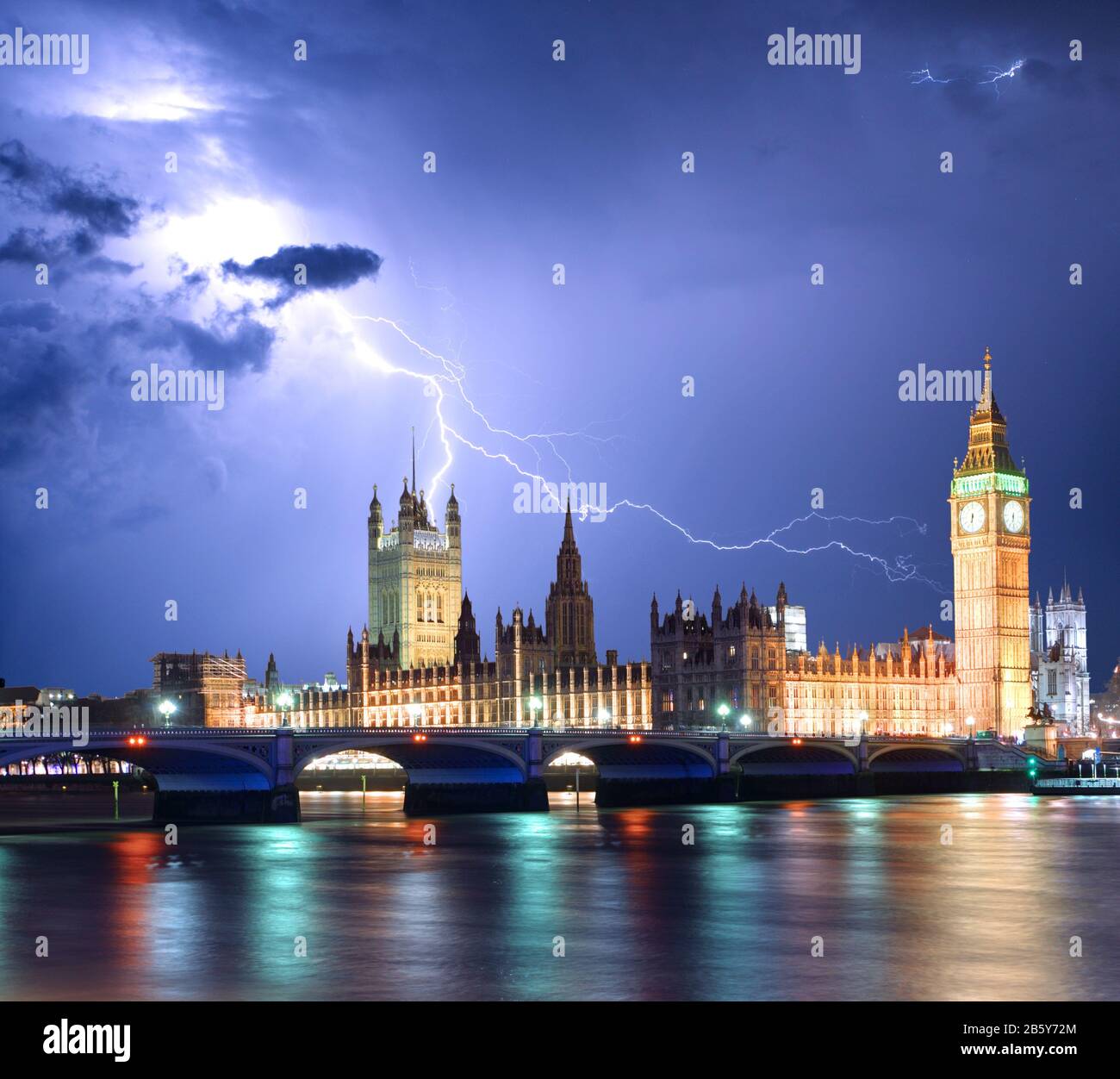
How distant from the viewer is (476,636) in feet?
642

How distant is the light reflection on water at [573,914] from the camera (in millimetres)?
31094

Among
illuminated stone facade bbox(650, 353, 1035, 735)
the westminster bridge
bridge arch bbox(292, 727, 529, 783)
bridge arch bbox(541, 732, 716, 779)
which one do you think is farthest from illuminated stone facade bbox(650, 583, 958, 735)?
bridge arch bbox(292, 727, 529, 783)

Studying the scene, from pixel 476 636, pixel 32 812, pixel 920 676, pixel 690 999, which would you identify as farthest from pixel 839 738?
pixel 690 999

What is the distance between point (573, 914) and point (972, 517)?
4858 inches

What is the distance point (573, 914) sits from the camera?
41938 millimetres

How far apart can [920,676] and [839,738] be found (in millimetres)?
36691

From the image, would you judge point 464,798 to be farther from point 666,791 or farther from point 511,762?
point 666,791

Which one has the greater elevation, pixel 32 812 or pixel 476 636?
pixel 476 636

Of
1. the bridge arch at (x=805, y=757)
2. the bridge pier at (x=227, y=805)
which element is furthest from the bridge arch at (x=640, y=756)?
the bridge pier at (x=227, y=805)

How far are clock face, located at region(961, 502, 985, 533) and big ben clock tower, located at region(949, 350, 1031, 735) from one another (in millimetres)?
82

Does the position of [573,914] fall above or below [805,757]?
above

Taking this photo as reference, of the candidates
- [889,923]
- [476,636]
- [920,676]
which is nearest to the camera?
[889,923]

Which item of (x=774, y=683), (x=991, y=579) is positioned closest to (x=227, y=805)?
(x=774, y=683)
